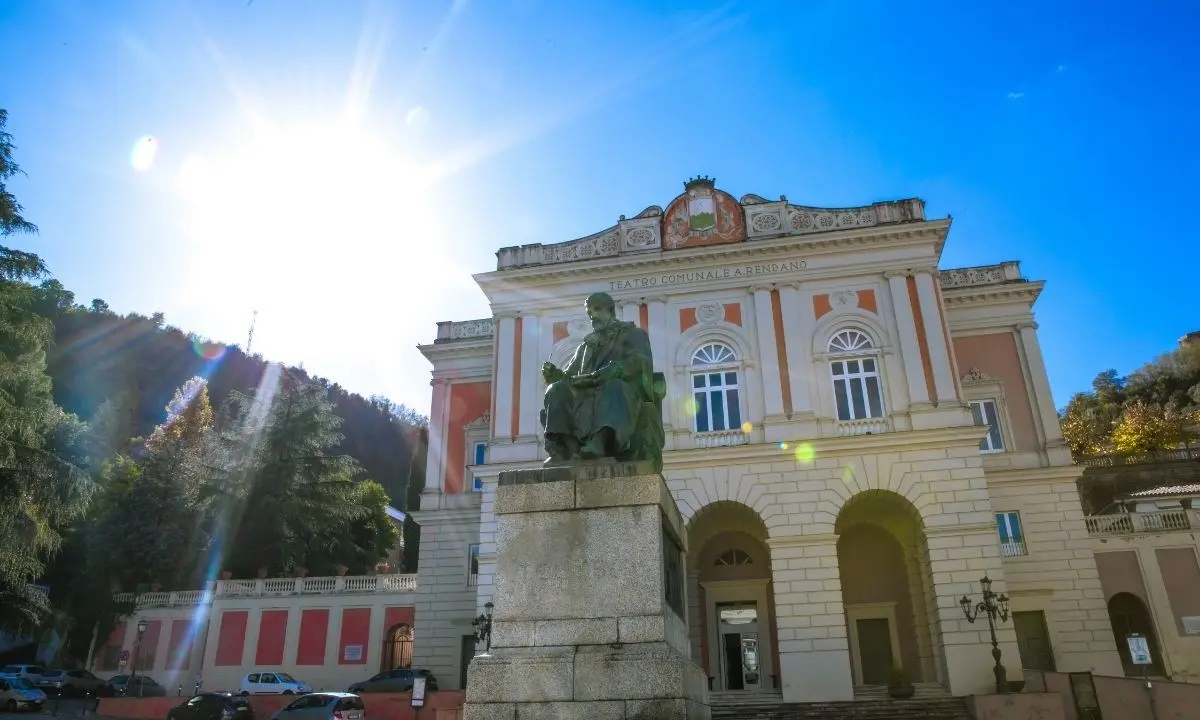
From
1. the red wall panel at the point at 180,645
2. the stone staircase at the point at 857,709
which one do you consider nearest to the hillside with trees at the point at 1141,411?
the stone staircase at the point at 857,709

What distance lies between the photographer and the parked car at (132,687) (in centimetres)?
2631

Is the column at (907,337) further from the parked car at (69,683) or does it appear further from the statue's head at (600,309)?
the parked car at (69,683)

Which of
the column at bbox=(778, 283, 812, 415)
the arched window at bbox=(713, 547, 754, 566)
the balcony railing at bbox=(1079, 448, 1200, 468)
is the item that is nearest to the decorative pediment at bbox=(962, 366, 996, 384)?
the column at bbox=(778, 283, 812, 415)

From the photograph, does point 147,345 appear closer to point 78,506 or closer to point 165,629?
point 165,629

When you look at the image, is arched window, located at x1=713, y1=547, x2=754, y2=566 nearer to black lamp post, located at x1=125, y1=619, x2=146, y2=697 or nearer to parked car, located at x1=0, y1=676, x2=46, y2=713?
black lamp post, located at x1=125, y1=619, x2=146, y2=697

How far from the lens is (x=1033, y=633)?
22.5 m

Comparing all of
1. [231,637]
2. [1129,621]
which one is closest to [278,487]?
[231,637]

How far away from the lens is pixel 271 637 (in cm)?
2795

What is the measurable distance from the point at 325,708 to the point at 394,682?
19.2 feet

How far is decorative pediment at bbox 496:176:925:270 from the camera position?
24172mm

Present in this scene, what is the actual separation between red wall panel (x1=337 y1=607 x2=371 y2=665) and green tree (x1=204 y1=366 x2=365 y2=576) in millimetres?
4870

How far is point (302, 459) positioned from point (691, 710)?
3078 centimetres

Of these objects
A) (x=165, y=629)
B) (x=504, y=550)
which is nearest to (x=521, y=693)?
(x=504, y=550)

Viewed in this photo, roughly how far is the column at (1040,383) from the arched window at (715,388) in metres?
10.2
